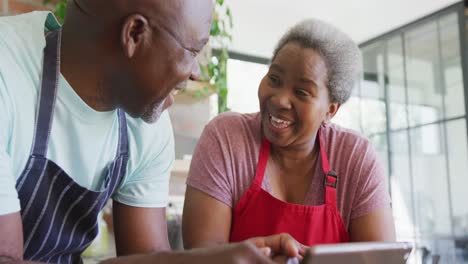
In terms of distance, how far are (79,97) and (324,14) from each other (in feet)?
12.3

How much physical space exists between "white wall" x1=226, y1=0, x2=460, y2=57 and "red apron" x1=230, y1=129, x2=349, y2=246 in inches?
114

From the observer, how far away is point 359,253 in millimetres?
596

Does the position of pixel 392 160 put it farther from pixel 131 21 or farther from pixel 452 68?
pixel 131 21

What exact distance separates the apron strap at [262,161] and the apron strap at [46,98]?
1.74 feet

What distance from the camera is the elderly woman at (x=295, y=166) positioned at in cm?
115

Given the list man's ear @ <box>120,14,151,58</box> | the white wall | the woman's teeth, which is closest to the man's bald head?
man's ear @ <box>120,14,151,58</box>

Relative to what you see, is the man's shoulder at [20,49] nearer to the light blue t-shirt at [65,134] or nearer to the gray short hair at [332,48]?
the light blue t-shirt at [65,134]

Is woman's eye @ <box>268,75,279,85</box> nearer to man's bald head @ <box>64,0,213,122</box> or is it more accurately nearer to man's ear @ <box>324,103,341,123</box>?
man's ear @ <box>324,103,341,123</box>

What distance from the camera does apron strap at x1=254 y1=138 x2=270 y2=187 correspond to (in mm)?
1180

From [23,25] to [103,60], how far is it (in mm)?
160

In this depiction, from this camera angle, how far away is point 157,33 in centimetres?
83

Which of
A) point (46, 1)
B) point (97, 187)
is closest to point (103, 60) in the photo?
point (97, 187)

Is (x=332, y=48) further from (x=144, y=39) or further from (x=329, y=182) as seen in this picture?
(x=144, y=39)

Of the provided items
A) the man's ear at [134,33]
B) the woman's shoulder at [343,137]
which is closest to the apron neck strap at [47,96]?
the man's ear at [134,33]
